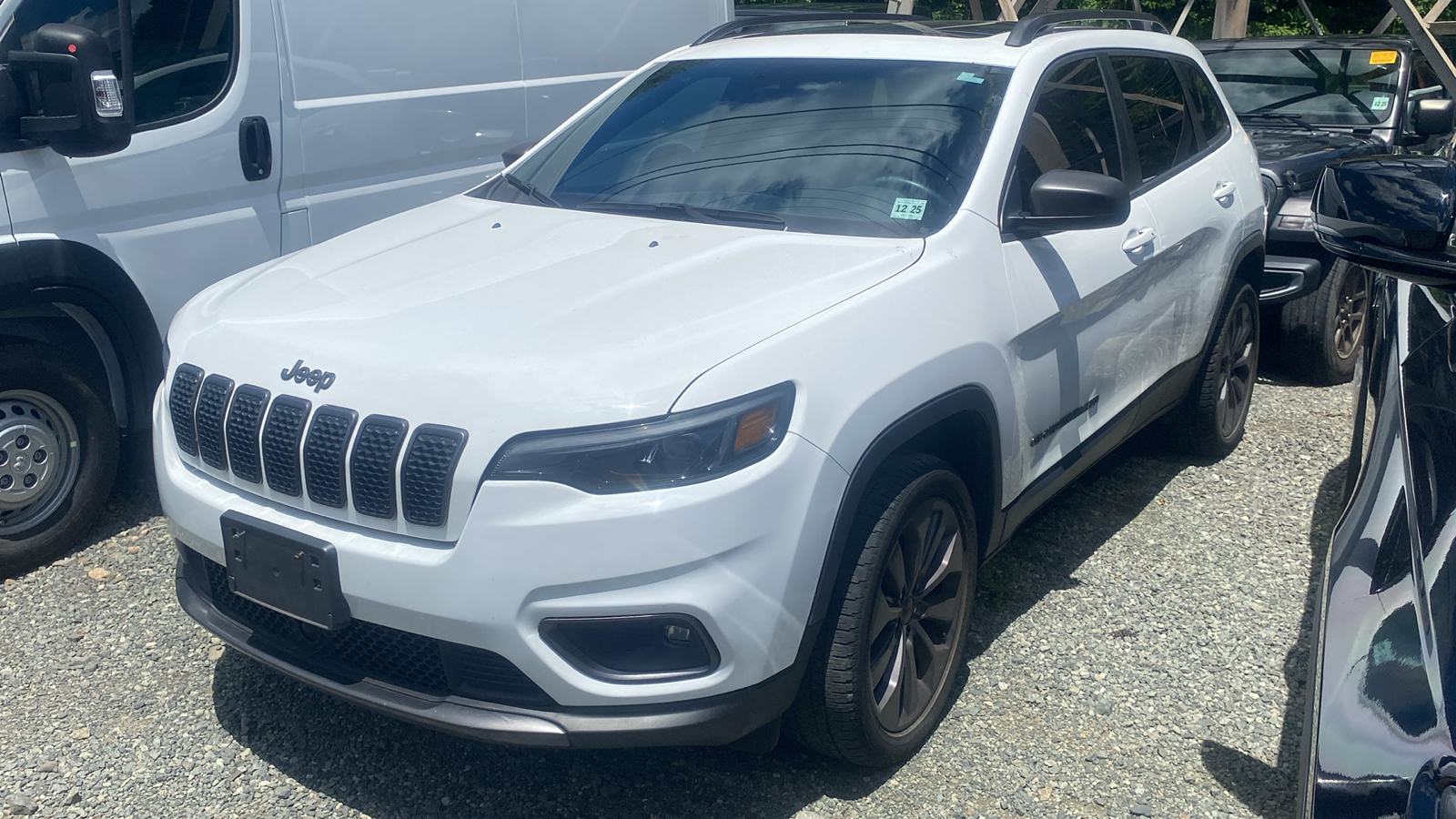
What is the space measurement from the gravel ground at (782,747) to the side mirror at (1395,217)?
1318 millimetres

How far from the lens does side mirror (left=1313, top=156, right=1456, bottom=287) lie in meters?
2.27

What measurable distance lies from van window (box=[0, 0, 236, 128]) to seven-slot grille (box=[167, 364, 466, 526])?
1.77 m

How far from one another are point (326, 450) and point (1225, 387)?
3.68 meters

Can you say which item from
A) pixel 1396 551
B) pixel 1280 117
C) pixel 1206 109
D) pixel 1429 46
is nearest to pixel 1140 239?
pixel 1206 109

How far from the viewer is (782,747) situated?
3072 mm

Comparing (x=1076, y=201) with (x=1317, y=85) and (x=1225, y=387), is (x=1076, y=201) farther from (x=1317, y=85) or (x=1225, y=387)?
(x=1317, y=85)

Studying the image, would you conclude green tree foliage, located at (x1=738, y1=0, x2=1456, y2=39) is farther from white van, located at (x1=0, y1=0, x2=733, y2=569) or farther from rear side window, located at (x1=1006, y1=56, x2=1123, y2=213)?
rear side window, located at (x1=1006, y1=56, x2=1123, y2=213)

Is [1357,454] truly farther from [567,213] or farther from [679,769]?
[567,213]

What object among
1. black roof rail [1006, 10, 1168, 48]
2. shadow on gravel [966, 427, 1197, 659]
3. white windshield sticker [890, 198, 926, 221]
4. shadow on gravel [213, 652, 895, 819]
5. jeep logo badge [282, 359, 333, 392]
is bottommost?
shadow on gravel [966, 427, 1197, 659]

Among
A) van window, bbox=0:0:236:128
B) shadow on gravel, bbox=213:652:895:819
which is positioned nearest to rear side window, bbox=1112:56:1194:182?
shadow on gravel, bbox=213:652:895:819

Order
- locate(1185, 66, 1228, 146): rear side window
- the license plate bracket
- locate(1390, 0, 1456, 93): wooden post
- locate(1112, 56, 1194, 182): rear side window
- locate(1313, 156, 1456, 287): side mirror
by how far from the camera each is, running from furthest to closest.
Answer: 1. locate(1390, 0, 1456, 93): wooden post
2. locate(1185, 66, 1228, 146): rear side window
3. locate(1112, 56, 1194, 182): rear side window
4. the license plate bracket
5. locate(1313, 156, 1456, 287): side mirror

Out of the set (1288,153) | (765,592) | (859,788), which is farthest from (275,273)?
(1288,153)

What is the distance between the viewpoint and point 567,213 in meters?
3.55

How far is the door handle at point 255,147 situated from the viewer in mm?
4352
